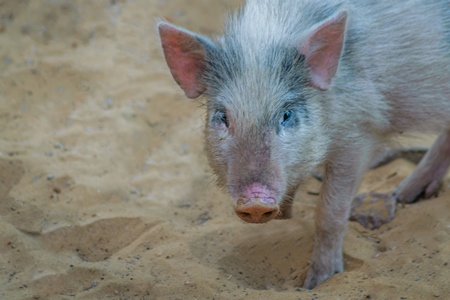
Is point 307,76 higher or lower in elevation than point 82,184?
higher

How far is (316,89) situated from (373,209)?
1.37 meters

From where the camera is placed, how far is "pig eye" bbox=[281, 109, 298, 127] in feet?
11.8

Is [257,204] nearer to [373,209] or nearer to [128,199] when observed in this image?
[373,209]

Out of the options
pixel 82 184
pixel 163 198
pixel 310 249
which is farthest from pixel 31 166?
pixel 310 249

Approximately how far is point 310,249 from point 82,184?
5.96 feet

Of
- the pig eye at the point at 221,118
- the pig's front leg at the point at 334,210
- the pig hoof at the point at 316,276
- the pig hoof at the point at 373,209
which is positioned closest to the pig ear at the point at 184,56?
the pig eye at the point at 221,118

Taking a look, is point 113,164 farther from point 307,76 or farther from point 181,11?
point 181,11

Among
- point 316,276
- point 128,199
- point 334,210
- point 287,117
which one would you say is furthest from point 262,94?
point 128,199

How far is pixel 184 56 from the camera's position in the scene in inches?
153

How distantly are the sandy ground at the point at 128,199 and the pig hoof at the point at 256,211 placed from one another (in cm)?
56

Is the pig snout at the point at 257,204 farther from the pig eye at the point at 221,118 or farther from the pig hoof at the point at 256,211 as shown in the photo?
the pig eye at the point at 221,118

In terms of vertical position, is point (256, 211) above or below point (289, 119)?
below

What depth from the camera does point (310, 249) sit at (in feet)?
14.2

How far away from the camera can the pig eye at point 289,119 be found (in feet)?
11.8
